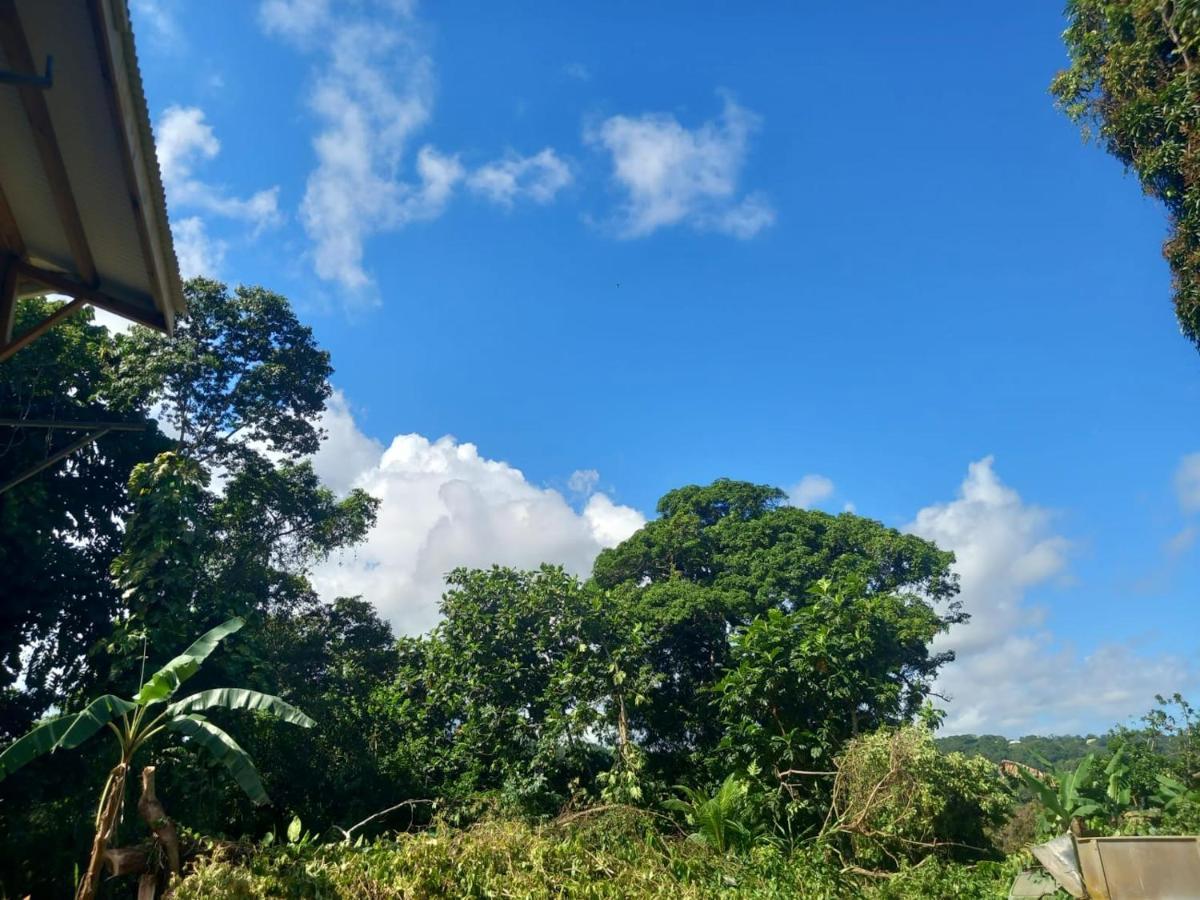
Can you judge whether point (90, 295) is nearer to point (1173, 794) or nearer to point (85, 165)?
point (85, 165)

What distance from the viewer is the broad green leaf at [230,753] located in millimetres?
5398

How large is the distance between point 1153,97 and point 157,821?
1290 centimetres

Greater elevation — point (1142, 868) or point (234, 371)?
point (234, 371)

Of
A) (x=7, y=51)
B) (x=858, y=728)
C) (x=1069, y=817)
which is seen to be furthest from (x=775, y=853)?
(x=7, y=51)

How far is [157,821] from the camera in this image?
4895 millimetres

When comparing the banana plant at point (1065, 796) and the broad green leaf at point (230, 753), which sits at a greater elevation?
the broad green leaf at point (230, 753)

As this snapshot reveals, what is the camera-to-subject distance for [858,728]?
9.93m

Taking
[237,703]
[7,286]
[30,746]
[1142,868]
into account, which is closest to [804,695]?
[1142,868]

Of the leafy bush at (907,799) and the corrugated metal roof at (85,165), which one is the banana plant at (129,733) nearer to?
the corrugated metal roof at (85,165)

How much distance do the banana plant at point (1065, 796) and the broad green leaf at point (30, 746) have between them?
31.6 ft

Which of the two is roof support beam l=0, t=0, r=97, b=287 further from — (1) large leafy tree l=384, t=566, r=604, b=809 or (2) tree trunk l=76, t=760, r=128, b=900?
(1) large leafy tree l=384, t=566, r=604, b=809

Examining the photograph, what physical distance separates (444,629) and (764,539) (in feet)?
32.7

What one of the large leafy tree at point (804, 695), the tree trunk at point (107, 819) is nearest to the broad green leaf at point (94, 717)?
the tree trunk at point (107, 819)

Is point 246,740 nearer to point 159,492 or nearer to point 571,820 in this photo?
point 159,492
